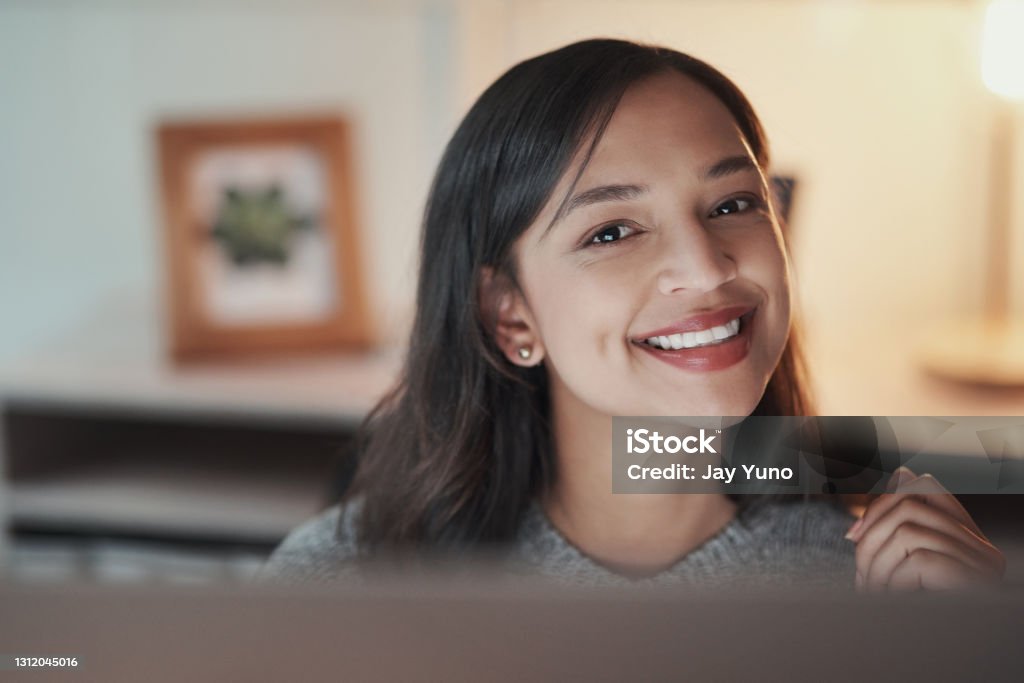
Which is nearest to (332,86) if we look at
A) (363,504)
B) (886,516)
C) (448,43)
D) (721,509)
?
(448,43)

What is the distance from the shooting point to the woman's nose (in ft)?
1.65

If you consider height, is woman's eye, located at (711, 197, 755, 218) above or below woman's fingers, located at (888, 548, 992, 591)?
above

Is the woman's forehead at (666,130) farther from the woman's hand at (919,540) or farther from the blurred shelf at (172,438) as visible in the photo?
the blurred shelf at (172,438)

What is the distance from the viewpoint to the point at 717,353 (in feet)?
1.69

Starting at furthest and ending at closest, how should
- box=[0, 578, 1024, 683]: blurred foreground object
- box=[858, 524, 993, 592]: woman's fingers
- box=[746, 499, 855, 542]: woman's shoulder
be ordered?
box=[746, 499, 855, 542]: woman's shoulder
box=[858, 524, 993, 592]: woman's fingers
box=[0, 578, 1024, 683]: blurred foreground object

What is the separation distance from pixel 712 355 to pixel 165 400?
1.09m

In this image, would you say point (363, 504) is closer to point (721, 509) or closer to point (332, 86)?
point (721, 509)

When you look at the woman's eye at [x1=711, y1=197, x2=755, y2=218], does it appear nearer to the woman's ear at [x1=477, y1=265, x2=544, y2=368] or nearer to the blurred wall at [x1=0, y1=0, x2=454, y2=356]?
the woman's ear at [x1=477, y1=265, x2=544, y2=368]

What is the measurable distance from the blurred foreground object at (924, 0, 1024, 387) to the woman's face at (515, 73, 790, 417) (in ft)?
1.58

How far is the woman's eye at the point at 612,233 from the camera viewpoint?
54 centimetres

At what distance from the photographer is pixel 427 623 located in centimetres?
33

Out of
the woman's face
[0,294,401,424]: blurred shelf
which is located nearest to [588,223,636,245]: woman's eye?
the woman's face

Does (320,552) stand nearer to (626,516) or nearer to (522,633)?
(626,516)

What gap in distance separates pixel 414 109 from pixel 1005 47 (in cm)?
93
